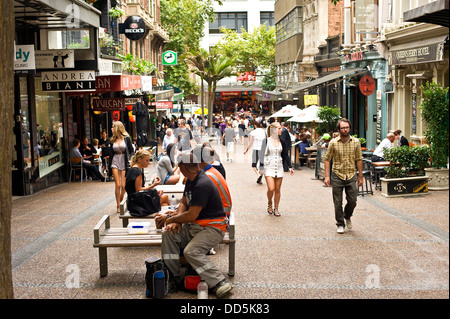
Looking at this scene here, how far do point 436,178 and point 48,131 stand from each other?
36.0 ft

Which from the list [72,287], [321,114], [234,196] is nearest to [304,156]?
[321,114]

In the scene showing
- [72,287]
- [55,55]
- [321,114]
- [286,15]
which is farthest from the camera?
[286,15]

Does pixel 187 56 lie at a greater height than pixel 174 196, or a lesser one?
greater

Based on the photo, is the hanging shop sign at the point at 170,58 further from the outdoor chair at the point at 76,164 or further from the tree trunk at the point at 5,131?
the tree trunk at the point at 5,131

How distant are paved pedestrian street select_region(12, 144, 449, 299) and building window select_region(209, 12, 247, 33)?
7069 centimetres

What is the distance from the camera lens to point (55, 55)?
54.7 ft

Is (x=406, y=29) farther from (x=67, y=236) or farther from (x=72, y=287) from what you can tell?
(x=72, y=287)

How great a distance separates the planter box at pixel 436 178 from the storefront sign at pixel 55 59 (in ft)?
30.8

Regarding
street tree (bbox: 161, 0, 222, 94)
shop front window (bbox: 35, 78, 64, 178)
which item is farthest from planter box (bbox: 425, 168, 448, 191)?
street tree (bbox: 161, 0, 222, 94)

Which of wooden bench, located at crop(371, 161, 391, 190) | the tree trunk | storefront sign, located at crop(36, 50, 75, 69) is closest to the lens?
the tree trunk

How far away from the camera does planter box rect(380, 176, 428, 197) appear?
1421 cm

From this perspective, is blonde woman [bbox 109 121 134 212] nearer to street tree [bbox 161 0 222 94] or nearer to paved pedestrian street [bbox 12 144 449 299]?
paved pedestrian street [bbox 12 144 449 299]

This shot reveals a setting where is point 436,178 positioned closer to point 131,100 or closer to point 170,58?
point 131,100

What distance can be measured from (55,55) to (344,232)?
9828mm
